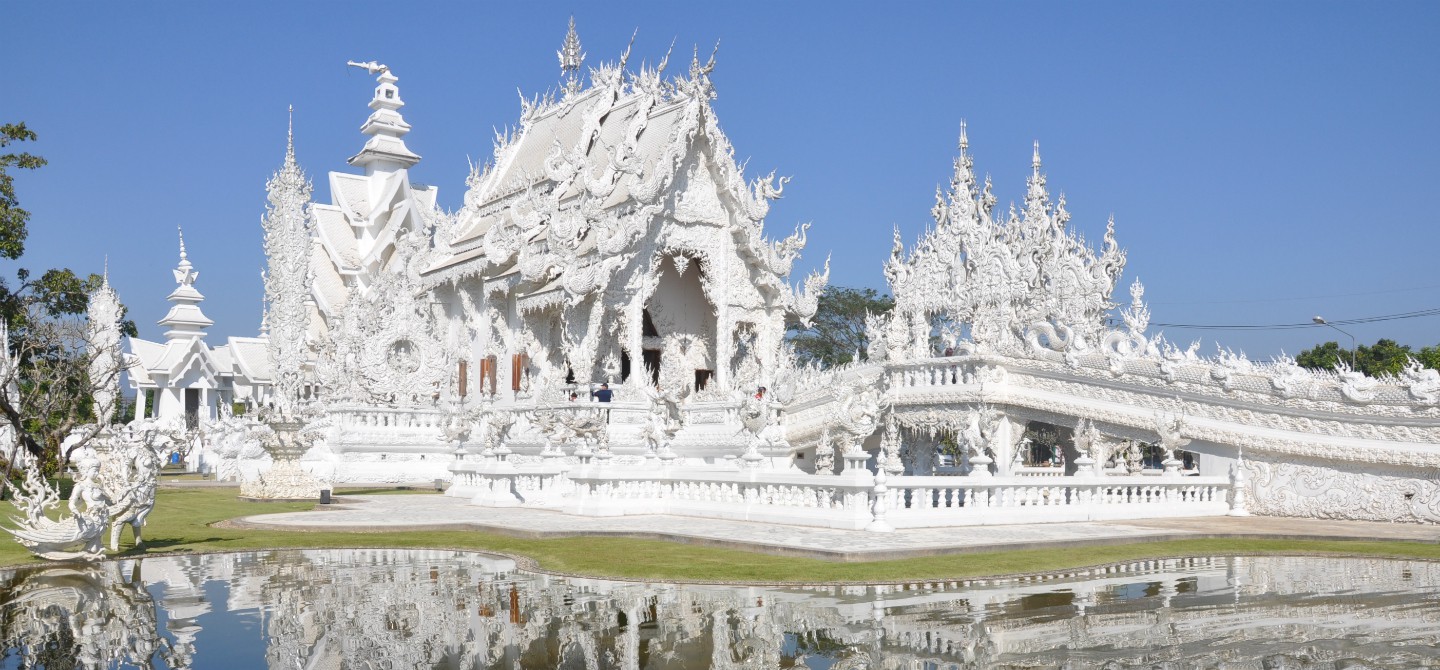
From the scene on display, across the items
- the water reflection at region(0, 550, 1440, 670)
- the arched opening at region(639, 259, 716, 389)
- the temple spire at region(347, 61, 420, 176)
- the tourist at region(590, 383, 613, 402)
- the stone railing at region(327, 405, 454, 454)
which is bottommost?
the water reflection at region(0, 550, 1440, 670)

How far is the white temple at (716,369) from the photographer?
16.6m

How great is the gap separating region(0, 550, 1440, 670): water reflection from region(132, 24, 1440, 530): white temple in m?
4.42

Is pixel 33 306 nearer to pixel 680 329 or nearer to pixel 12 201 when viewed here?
pixel 12 201

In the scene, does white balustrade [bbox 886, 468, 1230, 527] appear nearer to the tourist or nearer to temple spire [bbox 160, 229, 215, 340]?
the tourist

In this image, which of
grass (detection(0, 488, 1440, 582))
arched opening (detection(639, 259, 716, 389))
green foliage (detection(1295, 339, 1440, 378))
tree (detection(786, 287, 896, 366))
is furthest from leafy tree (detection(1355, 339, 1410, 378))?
grass (detection(0, 488, 1440, 582))

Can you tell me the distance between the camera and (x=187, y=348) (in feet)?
155

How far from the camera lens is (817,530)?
1331 centimetres

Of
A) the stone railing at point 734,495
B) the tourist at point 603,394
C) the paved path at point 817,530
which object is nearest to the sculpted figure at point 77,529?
the paved path at point 817,530

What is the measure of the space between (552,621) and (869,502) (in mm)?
6247

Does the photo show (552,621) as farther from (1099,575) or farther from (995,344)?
(995,344)

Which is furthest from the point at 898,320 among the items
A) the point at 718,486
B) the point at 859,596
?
the point at 859,596

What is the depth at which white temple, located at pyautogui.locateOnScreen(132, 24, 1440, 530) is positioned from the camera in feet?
54.5

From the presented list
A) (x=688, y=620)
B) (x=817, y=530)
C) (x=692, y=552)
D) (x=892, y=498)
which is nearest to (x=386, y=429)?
(x=817, y=530)

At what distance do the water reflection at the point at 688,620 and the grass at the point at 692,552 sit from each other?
465 mm
